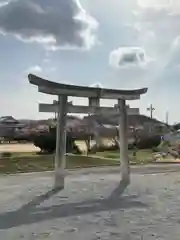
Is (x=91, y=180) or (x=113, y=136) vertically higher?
(x=113, y=136)

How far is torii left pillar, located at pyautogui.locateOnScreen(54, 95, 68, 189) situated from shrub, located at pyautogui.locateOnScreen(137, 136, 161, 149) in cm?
1527

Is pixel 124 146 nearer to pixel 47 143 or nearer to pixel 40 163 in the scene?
pixel 40 163

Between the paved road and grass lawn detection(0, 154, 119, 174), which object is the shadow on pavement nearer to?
the paved road

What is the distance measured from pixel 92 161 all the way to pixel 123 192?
684 cm

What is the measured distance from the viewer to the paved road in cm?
558

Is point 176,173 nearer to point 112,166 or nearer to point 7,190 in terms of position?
point 112,166

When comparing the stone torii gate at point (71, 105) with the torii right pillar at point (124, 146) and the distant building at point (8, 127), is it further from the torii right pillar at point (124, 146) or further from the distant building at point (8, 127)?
the distant building at point (8, 127)

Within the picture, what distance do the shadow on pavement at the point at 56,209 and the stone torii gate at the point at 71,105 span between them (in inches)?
52.6

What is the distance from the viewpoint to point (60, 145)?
9945mm

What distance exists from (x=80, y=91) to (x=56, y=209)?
398 centimetres

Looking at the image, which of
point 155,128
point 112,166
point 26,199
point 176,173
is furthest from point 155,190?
point 155,128

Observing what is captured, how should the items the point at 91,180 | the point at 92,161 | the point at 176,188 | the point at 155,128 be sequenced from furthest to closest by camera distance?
the point at 155,128, the point at 92,161, the point at 91,180, the point at 176,188

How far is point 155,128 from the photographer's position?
2919 cm

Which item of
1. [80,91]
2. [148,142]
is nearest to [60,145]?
[80,91]
